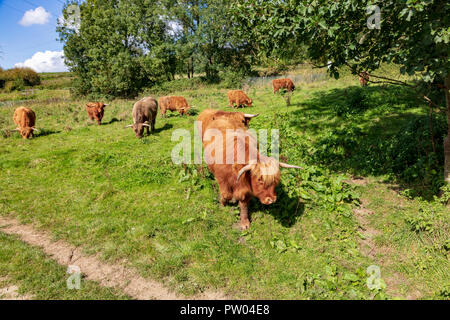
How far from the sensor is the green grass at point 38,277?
4243 mm

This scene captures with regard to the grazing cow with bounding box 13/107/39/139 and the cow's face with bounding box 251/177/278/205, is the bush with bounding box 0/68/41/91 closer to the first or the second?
the grazing cow with bounding box 13/107/39/139

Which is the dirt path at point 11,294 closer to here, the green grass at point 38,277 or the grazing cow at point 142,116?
the green grass at point 38,277

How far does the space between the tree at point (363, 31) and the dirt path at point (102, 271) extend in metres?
5.73

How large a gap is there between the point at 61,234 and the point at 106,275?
7.16ft

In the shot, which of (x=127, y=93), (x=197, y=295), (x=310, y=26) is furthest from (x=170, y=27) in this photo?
(x=197, y=295)

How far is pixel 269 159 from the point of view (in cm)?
496

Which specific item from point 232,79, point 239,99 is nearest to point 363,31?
point 239,99

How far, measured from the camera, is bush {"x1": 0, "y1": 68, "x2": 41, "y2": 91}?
1950 inches

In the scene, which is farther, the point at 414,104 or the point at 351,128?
the point at 414,104

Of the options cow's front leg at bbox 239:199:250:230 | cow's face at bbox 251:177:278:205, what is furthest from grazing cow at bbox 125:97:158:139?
cow's face at bbox 251:177:278:205

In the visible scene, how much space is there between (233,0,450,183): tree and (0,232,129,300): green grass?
6414 mm

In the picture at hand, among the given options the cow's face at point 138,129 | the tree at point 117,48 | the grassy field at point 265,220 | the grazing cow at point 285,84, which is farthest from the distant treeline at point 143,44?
the grassy field at point 265,220

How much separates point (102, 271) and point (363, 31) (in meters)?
8.31
